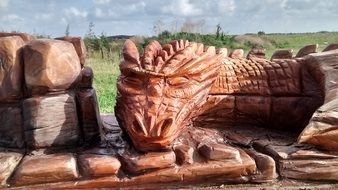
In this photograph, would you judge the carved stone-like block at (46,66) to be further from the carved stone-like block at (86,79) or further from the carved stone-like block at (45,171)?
the carved stone-like block at (45,171)

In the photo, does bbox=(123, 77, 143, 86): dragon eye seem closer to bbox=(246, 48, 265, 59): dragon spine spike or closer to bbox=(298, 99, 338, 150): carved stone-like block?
bbox=(298, 99, 338, 150): carved stone-like block

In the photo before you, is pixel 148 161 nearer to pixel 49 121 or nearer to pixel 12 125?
pixel 49 121

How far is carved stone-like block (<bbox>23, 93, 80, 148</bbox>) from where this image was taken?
64.6 inches

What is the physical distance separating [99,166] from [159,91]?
345 millimetres

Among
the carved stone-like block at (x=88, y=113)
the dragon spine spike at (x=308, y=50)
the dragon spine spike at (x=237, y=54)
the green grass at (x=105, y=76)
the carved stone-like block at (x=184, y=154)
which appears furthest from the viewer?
the green grass at (x=105, y=76)

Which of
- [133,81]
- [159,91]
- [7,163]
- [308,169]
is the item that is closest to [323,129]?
[308,169]

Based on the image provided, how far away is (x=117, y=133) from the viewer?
1.99m

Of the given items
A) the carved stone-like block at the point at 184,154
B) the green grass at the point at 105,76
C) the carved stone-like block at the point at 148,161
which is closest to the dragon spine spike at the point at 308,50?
the carved stone-like block at the point at 184,154

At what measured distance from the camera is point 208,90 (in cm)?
187

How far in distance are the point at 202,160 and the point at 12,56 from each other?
2.64 ft

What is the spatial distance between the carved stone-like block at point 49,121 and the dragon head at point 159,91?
0.19m

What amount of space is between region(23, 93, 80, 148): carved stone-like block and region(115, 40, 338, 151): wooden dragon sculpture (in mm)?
195

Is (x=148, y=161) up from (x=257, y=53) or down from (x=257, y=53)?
down

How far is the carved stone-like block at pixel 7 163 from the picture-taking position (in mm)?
1517
